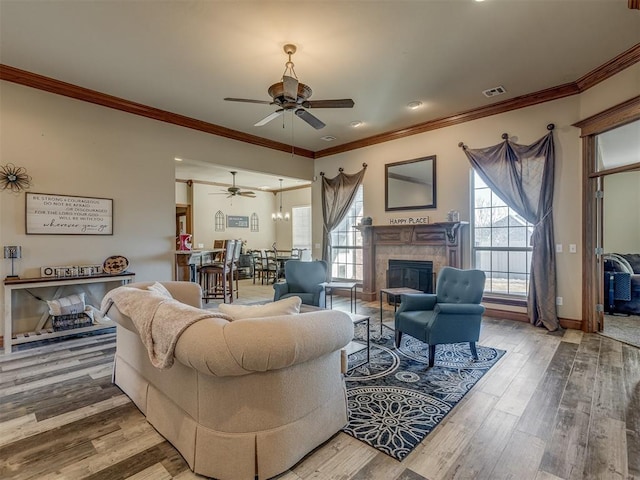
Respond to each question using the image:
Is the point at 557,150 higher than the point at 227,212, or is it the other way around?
the point at 557,150

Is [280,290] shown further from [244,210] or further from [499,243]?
[244,210]

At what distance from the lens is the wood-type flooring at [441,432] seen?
5.90 ft

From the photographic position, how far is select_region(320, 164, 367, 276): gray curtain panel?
676 cm

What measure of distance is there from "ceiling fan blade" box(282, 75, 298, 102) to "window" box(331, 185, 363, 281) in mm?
3812

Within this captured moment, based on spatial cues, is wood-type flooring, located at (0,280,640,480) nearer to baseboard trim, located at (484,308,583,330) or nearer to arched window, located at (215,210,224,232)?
baseboard trim, located at (484,308,583,330)

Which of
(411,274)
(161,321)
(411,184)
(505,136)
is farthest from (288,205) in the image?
(161,321)

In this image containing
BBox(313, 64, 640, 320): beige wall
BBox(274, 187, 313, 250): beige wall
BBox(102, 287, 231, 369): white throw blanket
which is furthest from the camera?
BBox(274, 187, 313, 250): beige wall

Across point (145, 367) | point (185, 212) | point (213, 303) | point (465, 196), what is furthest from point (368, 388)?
point (185, 212)

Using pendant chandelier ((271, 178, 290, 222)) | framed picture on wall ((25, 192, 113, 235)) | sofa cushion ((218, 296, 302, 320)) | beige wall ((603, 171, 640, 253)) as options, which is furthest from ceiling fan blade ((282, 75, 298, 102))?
pendant chandelier ((271, 178, 290, 222))

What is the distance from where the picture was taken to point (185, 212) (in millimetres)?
9945

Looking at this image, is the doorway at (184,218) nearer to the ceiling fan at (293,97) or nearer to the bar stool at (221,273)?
the bar stool at (221,273)

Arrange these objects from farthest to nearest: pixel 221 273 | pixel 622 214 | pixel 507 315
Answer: pixel 622 214 → pixel 221 273 → pixel 507 315

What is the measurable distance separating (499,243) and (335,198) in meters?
3.33

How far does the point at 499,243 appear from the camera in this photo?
5.11 metres
